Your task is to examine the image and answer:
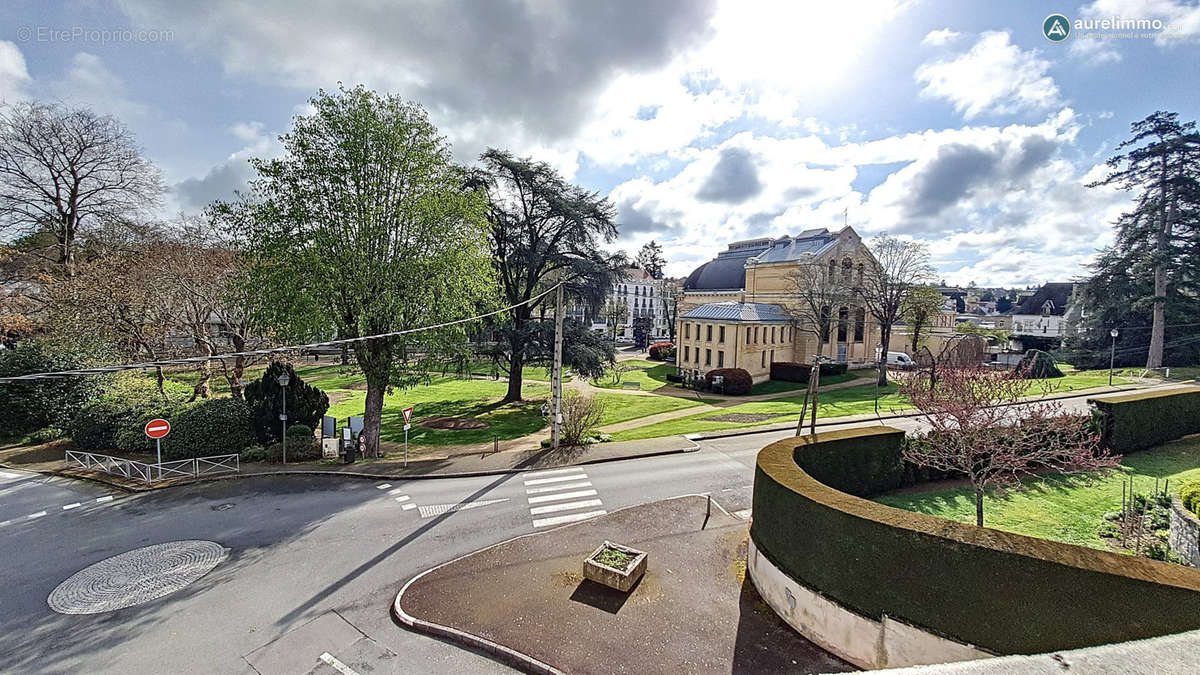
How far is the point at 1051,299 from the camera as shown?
6956 cm

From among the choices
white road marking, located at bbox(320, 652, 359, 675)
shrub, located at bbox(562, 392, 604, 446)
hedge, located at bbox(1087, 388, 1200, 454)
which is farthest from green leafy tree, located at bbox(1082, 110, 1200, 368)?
white road marking, located at bbox(320, 652, 359, 675)

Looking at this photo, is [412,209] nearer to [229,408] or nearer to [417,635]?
[229,408]

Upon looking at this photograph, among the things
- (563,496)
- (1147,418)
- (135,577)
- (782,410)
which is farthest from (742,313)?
(135,577)

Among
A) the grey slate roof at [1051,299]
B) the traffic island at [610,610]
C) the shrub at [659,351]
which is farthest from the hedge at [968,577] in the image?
the grey slate roof at [1051,299]

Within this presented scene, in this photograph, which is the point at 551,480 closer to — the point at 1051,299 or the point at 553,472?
the point at 553,472

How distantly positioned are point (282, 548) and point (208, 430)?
1054 cm

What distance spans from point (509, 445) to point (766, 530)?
14077mm

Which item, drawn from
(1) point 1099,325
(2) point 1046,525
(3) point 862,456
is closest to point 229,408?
(3) point 862,456

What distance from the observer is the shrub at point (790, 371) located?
133 feet

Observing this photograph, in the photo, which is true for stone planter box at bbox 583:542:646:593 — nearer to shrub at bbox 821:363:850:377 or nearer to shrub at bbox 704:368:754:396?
shrub at bbox 704:368:754:396

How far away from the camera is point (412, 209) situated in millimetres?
18312

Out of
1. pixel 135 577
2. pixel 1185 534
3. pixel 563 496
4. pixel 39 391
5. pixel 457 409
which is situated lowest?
pixel 457 409

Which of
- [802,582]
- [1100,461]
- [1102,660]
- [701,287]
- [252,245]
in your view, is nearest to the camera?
[1102,660]

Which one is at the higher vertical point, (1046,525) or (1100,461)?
(1100,461)
